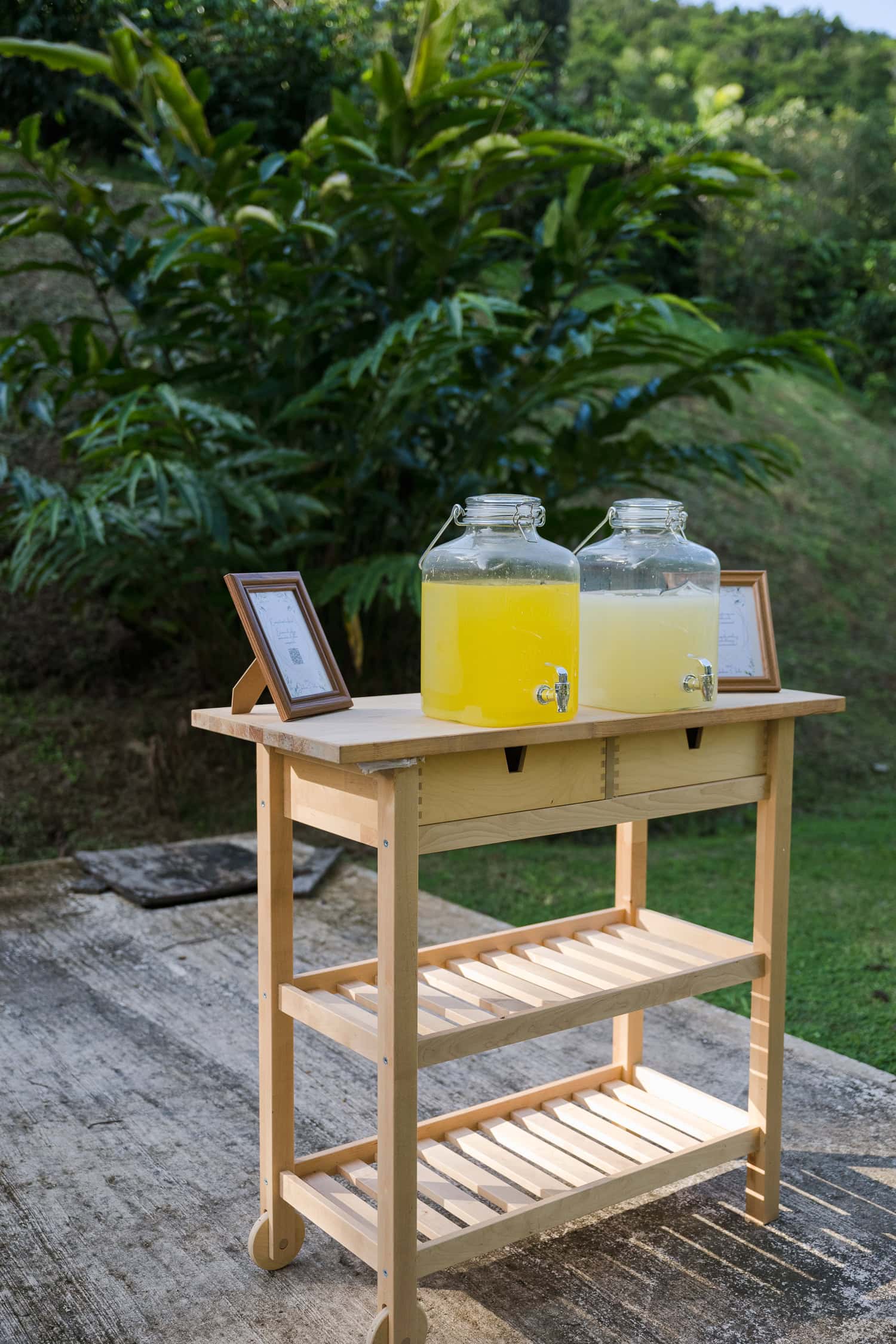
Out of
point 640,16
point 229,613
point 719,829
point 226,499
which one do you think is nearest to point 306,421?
point 226,499

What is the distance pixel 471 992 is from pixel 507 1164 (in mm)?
285

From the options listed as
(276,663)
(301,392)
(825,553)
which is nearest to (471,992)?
(276,663)

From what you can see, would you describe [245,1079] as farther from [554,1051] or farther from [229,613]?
[229,613]

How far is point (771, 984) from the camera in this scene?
1.94 meters

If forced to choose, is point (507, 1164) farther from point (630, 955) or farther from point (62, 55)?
point (62, 55)

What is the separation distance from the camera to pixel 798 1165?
6.83 feet

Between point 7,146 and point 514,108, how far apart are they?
5.32ft

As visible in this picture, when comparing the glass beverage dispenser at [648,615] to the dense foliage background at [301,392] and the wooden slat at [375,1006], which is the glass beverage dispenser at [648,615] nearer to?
the wooden slat at [375,1006]

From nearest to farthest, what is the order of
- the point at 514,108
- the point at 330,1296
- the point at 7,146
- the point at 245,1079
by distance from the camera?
1. the point at 330,1296
2. the point at 245,1079
3. the point at 7,146
4. the point at 514,108

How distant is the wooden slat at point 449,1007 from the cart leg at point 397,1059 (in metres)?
0.14

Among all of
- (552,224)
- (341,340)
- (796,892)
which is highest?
(552,224)

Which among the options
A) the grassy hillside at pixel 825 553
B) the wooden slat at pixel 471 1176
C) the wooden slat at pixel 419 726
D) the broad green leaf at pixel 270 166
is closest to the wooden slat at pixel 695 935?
the wooden slat at pixel 419 726

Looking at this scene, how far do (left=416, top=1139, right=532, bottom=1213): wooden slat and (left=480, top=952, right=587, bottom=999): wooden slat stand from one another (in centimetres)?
30

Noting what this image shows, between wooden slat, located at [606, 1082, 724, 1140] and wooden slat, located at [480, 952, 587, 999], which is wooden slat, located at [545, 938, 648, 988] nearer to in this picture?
wooden slat, located at [480, 952, 587, 999]
